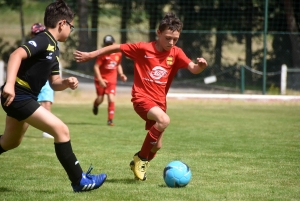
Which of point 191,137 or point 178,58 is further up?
point 178,58

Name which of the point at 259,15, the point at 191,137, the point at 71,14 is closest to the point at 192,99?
the point at 259,15

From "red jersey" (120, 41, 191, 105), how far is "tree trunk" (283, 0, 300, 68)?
15.3 meters

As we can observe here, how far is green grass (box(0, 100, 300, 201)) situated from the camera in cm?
587

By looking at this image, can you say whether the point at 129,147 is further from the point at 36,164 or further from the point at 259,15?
the point at 259,15

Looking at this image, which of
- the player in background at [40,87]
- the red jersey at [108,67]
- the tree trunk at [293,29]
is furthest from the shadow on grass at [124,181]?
the tree trunk at [293,29]

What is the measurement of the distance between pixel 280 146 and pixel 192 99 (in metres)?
10.4

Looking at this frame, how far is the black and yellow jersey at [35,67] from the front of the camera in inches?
219

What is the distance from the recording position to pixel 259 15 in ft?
74.7

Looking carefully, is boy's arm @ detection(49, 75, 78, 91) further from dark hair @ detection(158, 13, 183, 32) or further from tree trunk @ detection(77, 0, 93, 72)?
tree trunk @ detection(77, 0, 93, 72)

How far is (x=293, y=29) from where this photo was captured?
72.4 ft

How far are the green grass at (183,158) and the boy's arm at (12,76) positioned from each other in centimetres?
99

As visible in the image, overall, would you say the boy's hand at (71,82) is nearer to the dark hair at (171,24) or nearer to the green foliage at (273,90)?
the dark hair at (171,24)

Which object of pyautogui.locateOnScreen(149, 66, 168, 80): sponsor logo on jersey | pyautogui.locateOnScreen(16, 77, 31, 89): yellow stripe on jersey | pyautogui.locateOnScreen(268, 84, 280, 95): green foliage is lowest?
pyautogui.locateOnScreen(268, 84, 280, 95): green foliage

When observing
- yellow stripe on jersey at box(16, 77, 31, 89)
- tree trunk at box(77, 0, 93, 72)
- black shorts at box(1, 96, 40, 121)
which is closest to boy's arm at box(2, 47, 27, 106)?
black shorts at box(1, 96, 40, 121)
